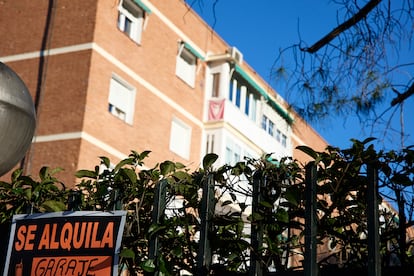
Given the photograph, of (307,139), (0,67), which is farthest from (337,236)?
(307,139)

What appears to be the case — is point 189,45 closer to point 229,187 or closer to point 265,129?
point 265,129

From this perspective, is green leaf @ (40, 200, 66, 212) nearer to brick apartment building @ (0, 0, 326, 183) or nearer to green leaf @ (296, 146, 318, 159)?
green leaf @ (296, 146, 318, 159)

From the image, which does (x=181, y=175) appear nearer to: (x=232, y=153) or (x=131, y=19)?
(x=131, y=19)

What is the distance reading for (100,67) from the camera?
19.8 m

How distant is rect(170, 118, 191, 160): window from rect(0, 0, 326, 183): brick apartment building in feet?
0.11

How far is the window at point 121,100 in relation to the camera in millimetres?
20141

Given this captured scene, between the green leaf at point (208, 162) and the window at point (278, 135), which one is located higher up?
the window at point (278, 135)

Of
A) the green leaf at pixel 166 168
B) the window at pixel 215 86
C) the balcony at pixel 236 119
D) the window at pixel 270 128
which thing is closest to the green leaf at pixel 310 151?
the green leaf at pixel 166 168

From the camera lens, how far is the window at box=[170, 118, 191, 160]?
22516 millimetres

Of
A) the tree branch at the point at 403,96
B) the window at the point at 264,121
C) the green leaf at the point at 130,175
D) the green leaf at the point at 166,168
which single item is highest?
the window at the point at 264,121

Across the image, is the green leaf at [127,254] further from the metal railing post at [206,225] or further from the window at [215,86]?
the window at [215,86]

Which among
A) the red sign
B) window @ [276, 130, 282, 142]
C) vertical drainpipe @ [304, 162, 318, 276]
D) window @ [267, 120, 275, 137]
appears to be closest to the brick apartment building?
window @ [267, 120, 275, 137]

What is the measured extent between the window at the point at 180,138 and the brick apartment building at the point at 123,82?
0.03 metres

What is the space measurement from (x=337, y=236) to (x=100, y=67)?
16544mm
